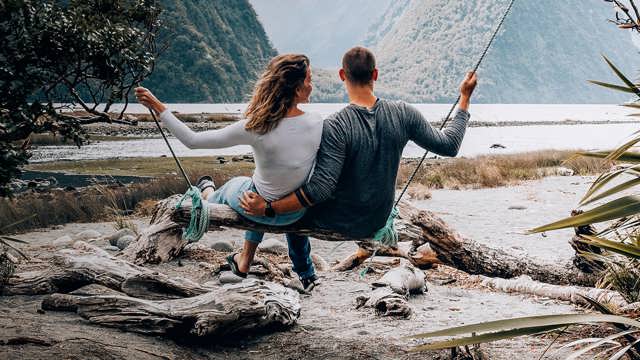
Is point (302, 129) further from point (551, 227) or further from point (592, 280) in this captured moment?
point (592, 280)

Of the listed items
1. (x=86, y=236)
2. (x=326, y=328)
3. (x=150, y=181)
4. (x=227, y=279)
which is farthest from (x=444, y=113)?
(x=326, y=328)

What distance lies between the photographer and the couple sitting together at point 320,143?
354 cm

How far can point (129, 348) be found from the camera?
328cm

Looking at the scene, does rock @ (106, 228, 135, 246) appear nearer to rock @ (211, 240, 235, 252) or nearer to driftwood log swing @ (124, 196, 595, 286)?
rock @ (211, 240, 235, 252)

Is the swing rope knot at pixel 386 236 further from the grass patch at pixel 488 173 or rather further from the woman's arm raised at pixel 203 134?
the grass patch at pixel 488 173

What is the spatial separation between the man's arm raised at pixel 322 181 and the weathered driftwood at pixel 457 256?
2.30m

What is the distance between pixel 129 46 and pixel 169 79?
68343mm

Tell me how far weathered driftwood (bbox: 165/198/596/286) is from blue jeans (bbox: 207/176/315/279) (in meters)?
1.64

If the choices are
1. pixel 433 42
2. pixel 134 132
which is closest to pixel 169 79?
pixel 134 132

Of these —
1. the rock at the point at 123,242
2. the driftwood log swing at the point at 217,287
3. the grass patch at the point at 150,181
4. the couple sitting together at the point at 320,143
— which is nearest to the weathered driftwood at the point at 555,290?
the driftwood log swing at the point at 217,287

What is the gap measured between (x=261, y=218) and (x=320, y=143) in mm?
557

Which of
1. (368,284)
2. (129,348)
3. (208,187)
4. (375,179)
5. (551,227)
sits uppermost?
(551,227)

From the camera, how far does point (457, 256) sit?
6055mm

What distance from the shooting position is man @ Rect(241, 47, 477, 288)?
361 centimetres
